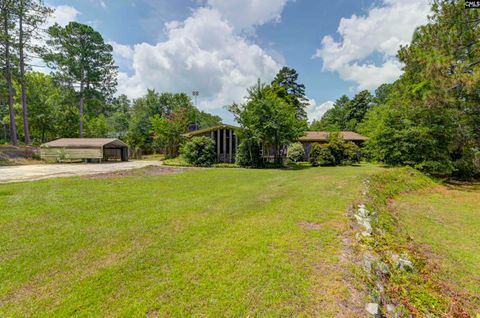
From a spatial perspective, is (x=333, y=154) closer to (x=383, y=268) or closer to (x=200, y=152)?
(x=200, y=152)

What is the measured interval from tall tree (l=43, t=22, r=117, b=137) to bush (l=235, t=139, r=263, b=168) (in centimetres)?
2241

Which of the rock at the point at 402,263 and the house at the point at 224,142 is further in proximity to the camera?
the house at the point at 224,142

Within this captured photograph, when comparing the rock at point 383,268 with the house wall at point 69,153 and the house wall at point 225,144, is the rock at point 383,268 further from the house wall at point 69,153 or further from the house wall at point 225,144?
the house wall at point 69,153

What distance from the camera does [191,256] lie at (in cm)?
329

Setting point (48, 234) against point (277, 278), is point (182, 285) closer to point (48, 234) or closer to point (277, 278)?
point (277, 278)

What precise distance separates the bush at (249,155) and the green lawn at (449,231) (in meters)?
9.73

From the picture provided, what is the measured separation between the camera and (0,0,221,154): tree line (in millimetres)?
20344

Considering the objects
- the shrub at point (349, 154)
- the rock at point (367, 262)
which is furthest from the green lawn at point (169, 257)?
the shrub at point (349, 154)

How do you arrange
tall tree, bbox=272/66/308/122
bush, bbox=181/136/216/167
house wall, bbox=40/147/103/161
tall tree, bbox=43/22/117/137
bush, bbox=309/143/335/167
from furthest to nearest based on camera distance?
tall tree, bbox=272/66/308/122 < tall tree, bbox=43/22/117/137 < house wall, bbox=40/147/103/161 < bush, bbox=181/136/216/167 < bush, bbox=309/143/335/167

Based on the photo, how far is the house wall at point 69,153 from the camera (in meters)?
20.4

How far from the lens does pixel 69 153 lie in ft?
67.8

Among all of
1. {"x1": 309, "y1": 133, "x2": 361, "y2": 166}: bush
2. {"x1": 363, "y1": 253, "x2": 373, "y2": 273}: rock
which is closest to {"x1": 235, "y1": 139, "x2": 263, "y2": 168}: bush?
{"x1": 309, "y1": 133, "x2": 361, "y2": 166}: bush

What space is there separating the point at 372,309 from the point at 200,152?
16.5 metres

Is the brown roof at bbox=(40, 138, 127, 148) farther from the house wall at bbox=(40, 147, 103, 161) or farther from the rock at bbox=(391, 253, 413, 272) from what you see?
the rock at bbox=(391, 253, 413, 272)
